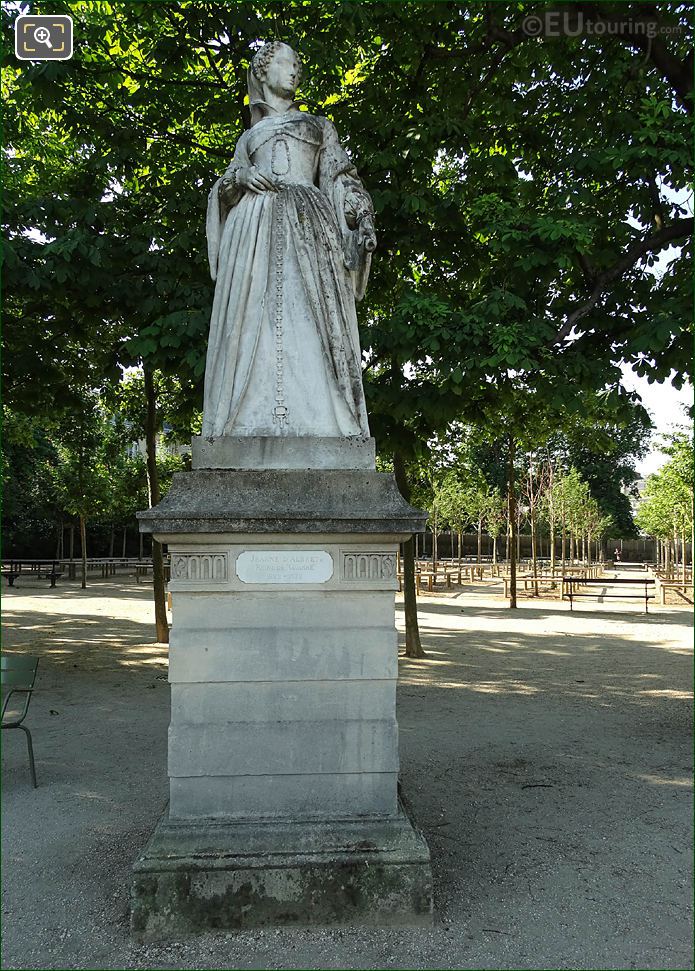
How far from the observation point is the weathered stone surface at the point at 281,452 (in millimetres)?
4312

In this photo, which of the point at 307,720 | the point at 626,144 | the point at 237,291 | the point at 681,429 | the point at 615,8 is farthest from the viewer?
the point at 681,429

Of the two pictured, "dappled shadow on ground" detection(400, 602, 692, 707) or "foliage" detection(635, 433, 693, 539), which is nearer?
"dappled shadow on ground" detection(400, 602, 692, 707)

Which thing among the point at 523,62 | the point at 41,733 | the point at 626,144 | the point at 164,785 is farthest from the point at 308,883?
the point at 523,62

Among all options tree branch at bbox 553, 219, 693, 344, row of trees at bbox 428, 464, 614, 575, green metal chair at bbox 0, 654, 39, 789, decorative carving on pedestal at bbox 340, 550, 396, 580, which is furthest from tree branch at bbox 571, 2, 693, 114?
row of trees at bbox 428, 464, 614, 575

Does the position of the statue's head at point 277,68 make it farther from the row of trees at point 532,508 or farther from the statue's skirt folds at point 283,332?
the row of trees at point 532,508

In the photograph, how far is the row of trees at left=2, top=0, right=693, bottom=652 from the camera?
727cm

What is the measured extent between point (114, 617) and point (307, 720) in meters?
15.0

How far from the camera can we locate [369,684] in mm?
4148

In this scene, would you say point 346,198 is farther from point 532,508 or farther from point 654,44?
point 532,508

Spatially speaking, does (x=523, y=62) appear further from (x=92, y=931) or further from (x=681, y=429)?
(x=681, y=429)

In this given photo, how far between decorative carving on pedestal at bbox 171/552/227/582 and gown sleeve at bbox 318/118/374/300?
6.35ft

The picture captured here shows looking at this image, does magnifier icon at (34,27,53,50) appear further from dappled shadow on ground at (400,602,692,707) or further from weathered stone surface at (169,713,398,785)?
dappled shadow on ground at (400,602,692,707)

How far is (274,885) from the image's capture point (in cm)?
378

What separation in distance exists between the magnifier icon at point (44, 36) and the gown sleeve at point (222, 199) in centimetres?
488
